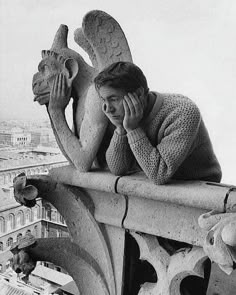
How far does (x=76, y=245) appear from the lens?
2.73ft

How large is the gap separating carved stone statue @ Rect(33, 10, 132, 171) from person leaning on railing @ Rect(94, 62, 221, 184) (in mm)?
71

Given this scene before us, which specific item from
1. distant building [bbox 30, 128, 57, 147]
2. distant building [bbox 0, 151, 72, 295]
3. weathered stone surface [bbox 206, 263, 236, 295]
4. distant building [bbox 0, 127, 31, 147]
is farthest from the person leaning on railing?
distant building [bbox 0, 127, 31, 147]

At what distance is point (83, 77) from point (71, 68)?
3 centimetres

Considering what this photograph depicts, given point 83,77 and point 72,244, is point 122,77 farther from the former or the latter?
point 72,244

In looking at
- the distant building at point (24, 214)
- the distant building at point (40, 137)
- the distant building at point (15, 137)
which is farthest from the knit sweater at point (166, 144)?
the distant building at point (15, 137)

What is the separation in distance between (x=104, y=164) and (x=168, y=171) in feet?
0.61

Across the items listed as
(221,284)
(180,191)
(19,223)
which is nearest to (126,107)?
(180,191)

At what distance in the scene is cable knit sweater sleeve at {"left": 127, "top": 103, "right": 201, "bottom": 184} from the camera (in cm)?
64

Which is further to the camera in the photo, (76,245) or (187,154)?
(76,245)

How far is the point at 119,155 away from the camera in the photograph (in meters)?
0.70

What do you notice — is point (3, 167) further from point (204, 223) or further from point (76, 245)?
point (204, 223)

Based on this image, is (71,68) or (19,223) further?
(19,223)

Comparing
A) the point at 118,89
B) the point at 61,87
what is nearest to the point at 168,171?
the point at 118,89

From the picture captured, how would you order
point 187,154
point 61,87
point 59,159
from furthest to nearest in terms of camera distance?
point 59,159, point 61,87, point 187,154
